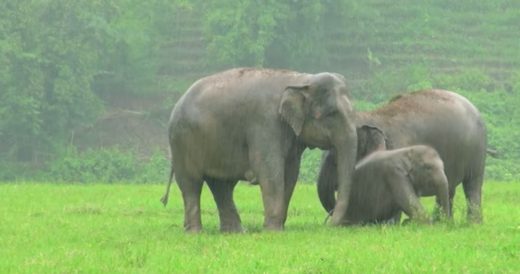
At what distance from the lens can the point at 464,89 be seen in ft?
152

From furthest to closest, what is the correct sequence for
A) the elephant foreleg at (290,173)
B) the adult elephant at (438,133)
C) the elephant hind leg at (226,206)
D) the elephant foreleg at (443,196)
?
the adult elephant at (438,133) → the elephant hind leg at (226,206) → the elephant foreleg at (290,173) → the elephant foreleg at (443,196)

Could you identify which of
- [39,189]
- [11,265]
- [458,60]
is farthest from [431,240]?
[458,60]

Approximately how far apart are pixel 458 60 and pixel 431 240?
38.8 meters

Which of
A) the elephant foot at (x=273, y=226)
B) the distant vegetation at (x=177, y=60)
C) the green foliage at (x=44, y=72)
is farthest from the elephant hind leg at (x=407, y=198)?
the green foliage at (x=44, y=72)

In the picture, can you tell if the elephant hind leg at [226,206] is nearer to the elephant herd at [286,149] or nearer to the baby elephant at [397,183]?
the elephant herd at [286,149]

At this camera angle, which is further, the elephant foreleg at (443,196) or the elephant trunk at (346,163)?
the elephant foreleg at (443,196)

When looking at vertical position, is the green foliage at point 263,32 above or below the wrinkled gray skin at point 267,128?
below

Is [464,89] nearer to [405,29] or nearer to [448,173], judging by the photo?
[405,29]

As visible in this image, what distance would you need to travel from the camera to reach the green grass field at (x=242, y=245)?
10.6 metres

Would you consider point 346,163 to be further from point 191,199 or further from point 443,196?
point 191,199

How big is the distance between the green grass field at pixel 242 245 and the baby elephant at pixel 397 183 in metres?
0.49

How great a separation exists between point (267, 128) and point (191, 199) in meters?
1.43

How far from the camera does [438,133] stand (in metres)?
15.4

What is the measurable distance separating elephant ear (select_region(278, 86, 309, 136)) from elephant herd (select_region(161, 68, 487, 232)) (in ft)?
0.03
